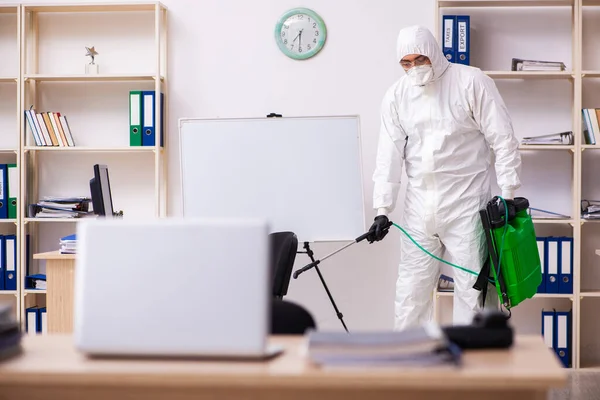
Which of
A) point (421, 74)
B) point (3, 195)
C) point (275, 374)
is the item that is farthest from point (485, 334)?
point (3, 195)

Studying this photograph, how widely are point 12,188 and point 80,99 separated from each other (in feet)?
2.21

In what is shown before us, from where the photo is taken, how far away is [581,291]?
155 inches

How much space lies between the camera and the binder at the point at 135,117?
13.2 ft

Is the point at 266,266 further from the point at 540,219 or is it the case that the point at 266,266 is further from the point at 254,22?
the point at 254,22

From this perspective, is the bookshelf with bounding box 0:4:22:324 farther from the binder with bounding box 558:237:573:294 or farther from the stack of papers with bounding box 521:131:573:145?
the binder with bounding box 558:237:573:294

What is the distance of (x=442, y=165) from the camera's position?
3.31 meters

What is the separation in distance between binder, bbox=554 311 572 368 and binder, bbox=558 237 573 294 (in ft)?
0.49

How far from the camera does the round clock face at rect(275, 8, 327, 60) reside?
416 centimetres

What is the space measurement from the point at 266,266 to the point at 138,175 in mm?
3217

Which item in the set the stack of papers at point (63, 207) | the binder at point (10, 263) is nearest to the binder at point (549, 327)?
the stack of papers at point (63, 207)

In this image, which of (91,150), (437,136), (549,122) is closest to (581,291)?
(549,122)

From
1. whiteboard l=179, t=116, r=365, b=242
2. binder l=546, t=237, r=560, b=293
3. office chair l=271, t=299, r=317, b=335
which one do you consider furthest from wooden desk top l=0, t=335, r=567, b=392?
binder l=546, t=237, r=560, b=293

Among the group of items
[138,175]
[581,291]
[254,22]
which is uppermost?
[254,22]

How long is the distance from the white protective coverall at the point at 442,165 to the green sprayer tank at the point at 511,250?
134mm
